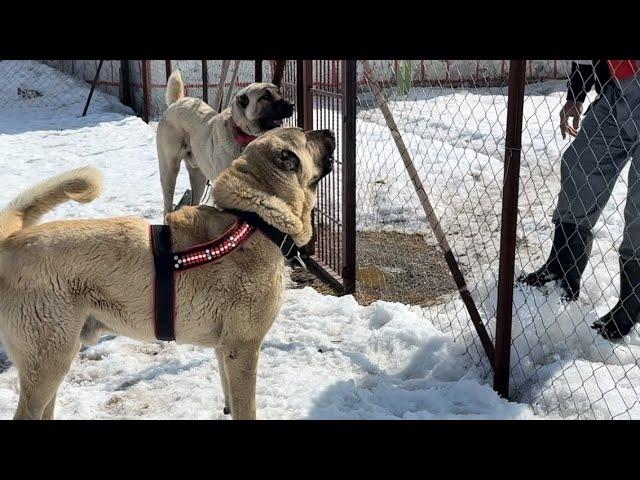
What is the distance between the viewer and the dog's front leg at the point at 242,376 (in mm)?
2996

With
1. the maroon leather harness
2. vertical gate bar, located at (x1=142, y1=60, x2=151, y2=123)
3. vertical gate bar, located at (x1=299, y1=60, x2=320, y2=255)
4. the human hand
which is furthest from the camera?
vertical gate bar, located at (x1=142, y1=60, x2=151, y2=123)

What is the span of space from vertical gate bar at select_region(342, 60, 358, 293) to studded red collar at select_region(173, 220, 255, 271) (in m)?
2.11

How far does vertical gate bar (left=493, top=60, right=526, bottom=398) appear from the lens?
3293 millimetres

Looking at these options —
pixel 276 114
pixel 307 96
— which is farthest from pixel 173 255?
pixel 307 96

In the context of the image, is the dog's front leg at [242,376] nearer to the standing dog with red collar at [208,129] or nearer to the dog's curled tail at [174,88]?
the standing dog with red collar at [208,129]

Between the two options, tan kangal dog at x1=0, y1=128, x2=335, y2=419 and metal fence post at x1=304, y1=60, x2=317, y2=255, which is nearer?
tan kangal dog at x1=0, y1=128, x2=335, y2=419

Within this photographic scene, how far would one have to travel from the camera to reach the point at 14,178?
879cm

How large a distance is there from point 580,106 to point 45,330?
10.8 feet

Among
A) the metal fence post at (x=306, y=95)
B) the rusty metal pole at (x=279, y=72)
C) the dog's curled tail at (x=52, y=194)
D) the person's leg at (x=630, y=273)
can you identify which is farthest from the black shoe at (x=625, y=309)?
the rusty metal pole at (x=279, y=72)

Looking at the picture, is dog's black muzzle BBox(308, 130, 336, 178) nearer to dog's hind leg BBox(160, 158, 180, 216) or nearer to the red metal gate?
the red metal gate

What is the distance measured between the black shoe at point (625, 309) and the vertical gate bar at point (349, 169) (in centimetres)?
187

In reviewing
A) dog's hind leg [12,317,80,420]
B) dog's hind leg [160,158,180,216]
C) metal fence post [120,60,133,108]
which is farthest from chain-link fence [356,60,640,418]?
metal fence post [120,60,133,108]
